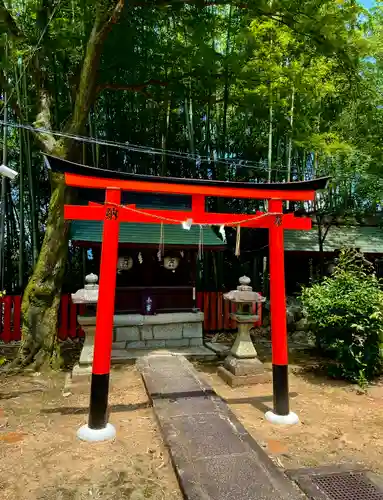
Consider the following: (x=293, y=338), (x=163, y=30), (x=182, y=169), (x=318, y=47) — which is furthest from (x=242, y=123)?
(x=293, y=338)

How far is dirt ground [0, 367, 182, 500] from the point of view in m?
3.34

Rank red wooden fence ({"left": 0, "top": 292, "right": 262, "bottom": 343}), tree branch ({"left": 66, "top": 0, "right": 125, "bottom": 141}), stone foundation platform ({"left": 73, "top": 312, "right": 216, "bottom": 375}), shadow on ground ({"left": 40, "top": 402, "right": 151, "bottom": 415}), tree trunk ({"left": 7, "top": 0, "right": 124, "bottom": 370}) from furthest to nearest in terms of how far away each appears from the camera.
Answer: red wooden fence ({"left": 0, "top": 292, "right": 262, "bottom": 343}) < stone foundation platform ({"left": 73, "top": 312, "right": 216, "bottom": 375}) < tree trunk ({"left": 7, "top": 0, "right": 124, "bottom": 370}) < tree branch ({"left": 66, "top": 0, "right": 125, "bottom": 141}) < shadow on ground ({"left": 40, "top": 402, "right": 151, "bottom": 415})

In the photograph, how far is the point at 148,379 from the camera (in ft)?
20.4

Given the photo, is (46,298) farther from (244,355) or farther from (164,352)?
(244,355)

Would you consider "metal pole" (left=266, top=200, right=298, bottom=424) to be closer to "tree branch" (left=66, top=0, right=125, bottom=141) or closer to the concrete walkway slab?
the concrete walkway slab

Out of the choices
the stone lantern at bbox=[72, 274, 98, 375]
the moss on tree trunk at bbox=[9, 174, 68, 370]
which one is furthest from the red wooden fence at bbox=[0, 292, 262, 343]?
the stone lantern at bbox=[72, 274, 98, 375]

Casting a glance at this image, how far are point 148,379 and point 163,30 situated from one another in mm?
8930

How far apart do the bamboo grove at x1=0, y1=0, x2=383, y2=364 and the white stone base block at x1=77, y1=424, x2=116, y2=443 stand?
3106 mm

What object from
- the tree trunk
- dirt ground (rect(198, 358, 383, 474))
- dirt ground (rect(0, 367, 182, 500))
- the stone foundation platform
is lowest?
dirt ground (rect(0, 367, 182, 500))

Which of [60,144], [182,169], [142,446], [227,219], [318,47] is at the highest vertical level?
[318,47]

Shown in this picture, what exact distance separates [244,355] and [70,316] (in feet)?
15.7

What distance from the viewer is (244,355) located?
6.75 m

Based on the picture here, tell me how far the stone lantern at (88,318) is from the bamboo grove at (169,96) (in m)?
1.18

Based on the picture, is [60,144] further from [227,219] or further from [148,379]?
[148,379]
